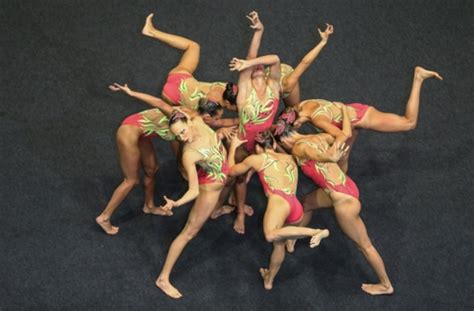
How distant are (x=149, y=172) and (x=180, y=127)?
0.93 m

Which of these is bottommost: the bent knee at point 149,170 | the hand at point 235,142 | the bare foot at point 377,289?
the bare foot at point 377,289

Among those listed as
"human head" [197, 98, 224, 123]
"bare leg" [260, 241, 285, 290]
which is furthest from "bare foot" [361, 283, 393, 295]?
"human head" [197, 98, 224, 123]

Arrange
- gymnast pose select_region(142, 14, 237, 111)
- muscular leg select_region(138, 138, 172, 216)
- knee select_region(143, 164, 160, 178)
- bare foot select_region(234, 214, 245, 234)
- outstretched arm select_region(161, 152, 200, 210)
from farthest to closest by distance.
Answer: bare foot select_region(234, 214, 245, 234) → knee select_region(143, 164, 160, 178) → muscular leg select_region(138, 138, 172, 216) → gymnast pose select_region(142, 14, 237, 111) → outstretched arm select_region(161, 152, 200, 210)

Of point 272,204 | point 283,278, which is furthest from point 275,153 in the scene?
point 283,278

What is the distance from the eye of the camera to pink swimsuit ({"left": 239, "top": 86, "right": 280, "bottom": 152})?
16.1 feet

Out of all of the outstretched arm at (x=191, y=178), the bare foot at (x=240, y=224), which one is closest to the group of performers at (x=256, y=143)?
the outstretched arm at (x=191, y=178)

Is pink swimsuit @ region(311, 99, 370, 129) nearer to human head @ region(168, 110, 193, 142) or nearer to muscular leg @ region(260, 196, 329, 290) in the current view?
muscular leg @ region(260, 196, 329, 290)

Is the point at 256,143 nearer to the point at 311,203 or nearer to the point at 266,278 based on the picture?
the point at 311,203

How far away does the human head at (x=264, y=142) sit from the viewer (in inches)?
195

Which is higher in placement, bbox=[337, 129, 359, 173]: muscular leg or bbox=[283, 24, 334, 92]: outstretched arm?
bbox=[283, 24, 334, 92]: outstretched arm

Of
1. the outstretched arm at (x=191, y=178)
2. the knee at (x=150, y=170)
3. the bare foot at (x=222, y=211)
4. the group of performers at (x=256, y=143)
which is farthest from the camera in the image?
the bare foot at (x=222, y=211)

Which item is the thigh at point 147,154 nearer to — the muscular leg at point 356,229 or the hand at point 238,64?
the hand at point 238,64

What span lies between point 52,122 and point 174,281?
2034mm

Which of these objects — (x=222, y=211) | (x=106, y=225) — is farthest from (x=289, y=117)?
(x=106, y=225)
